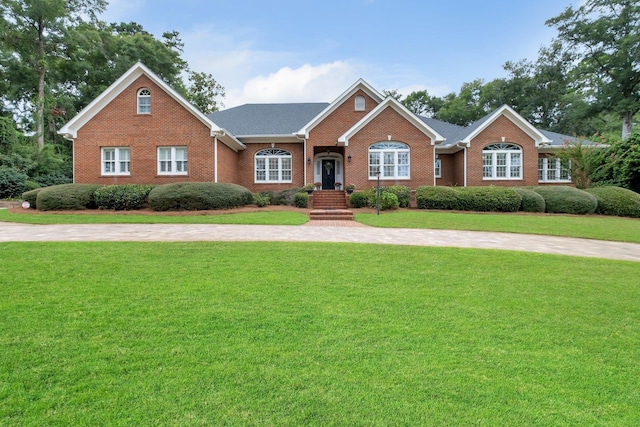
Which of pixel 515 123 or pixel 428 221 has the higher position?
pixel 515 123

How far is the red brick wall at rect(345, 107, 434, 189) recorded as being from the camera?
65.3 feet

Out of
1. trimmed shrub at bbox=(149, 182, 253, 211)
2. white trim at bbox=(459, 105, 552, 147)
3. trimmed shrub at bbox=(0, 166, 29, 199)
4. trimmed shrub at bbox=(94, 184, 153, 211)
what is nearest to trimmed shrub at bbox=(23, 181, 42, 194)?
trimmed shrub at bbox=(0, 166, 29, 199)

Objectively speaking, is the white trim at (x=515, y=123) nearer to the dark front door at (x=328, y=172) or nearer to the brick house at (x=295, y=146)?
the brick house at (x=295, y=146)

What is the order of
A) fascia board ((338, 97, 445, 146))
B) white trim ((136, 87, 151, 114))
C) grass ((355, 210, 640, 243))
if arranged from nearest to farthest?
1. grass ((355, 210, 640, 243))
2. white trim ((136, 87, 151, 114))
3. fascia board ((338, 97, 445, 146))

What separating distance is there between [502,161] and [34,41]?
3834 cm

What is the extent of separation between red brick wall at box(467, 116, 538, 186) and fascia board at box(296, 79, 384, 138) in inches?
252

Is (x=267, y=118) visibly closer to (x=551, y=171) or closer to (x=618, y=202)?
(x=551, y=171)

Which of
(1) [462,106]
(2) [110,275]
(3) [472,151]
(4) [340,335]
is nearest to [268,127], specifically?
(3) [472,151]

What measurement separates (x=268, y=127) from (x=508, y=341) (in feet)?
68.4

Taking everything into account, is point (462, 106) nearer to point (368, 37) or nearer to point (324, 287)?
point (368, 37)

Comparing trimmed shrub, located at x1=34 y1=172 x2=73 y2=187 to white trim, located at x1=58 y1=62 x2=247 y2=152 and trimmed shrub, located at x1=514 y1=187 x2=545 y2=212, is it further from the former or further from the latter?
trimmed shrub, located at x1=514 y1=187 x2=545 y2=212

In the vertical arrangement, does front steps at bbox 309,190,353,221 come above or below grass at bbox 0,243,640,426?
above

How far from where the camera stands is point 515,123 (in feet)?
68.7

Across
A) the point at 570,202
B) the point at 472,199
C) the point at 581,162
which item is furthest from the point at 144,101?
the point at 581,162
